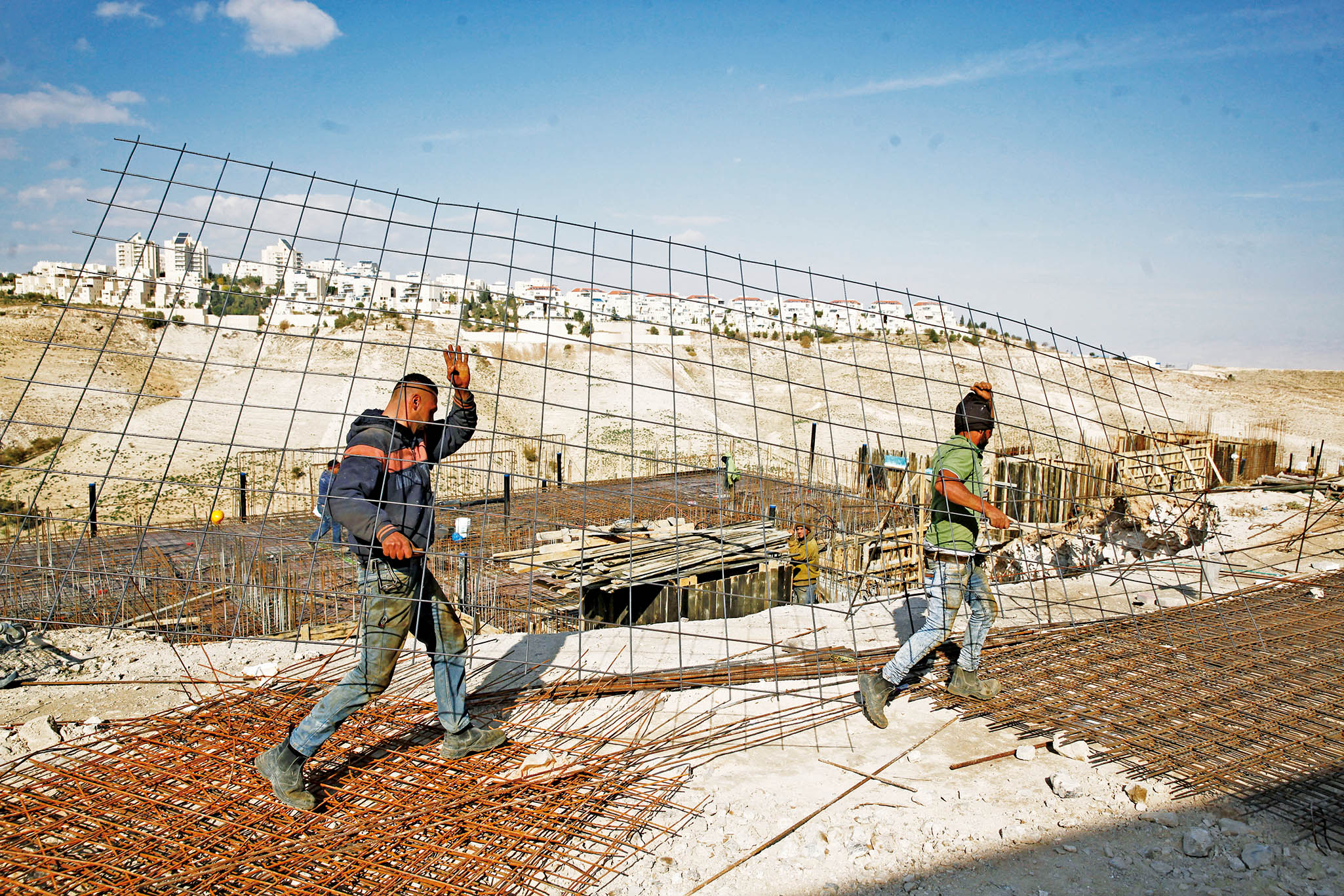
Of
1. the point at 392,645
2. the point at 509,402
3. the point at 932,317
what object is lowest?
the point at 392,645

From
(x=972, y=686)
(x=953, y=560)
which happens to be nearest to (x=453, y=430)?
(x=953, y=560)

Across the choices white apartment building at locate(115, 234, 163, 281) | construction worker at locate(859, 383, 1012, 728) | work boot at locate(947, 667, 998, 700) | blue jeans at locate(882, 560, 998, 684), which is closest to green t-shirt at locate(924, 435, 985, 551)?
construction worker at locate(859, 383, 1012, 728)

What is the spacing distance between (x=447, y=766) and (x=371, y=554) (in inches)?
43.4

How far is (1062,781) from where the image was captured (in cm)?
344

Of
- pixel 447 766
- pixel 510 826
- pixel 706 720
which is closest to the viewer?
pixel 510 826

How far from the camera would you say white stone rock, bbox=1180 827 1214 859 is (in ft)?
9.66

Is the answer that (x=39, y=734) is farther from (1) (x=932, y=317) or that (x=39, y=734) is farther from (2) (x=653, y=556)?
(1) (x=932, y=317)

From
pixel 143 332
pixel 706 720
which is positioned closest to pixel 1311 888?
pixel 706 720

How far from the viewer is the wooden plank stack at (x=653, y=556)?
7.91m

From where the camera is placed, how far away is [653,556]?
28.2 ft

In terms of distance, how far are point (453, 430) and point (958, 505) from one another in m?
2.64

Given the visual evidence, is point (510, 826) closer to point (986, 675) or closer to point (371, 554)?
point (371, 554)

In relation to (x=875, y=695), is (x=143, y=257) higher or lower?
higher

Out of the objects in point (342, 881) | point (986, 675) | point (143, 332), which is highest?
point (143, 332)
